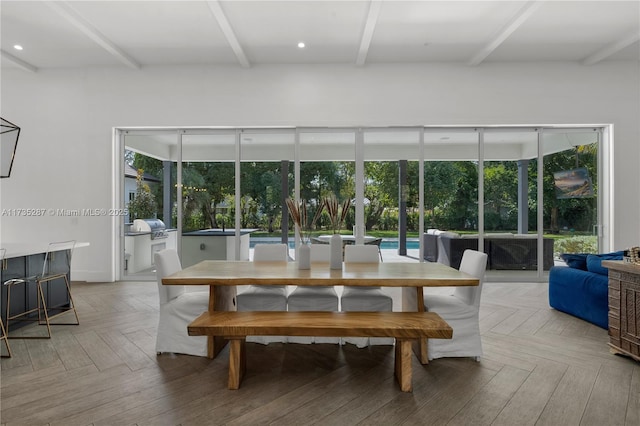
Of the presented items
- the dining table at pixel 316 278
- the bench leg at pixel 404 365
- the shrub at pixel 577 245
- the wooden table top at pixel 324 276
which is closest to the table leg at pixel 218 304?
the dining table at pixel 316 278

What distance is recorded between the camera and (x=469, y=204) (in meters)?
5.90

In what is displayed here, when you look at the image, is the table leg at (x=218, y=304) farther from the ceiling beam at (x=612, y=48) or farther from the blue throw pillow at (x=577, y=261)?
the ceiling beam at (x=612, y=48)

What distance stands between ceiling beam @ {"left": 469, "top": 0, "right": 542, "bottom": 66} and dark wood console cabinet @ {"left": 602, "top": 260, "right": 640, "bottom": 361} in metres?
3.08

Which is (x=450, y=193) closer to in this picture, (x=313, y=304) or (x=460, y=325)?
(x=460, y=325)

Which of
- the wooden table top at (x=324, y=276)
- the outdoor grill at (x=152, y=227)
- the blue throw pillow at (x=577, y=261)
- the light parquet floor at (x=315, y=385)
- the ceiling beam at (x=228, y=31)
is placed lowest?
the light parquet floor at (x=315, y=385)

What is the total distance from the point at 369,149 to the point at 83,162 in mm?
4971

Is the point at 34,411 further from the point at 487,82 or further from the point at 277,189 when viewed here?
the point at 487,82

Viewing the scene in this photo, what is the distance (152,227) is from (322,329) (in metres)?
4.84

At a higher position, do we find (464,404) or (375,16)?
(375,16)

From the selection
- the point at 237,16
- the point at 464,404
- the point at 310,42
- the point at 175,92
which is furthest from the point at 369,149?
the point at 464,404

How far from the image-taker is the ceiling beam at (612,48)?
189 inches

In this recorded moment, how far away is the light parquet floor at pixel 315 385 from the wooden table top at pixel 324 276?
664 mm

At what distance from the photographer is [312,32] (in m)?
4.74

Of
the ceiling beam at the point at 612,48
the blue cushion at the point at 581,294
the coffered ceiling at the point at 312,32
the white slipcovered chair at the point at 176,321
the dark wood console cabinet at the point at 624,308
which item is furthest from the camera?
the ceiling beam at the point at 612,48
